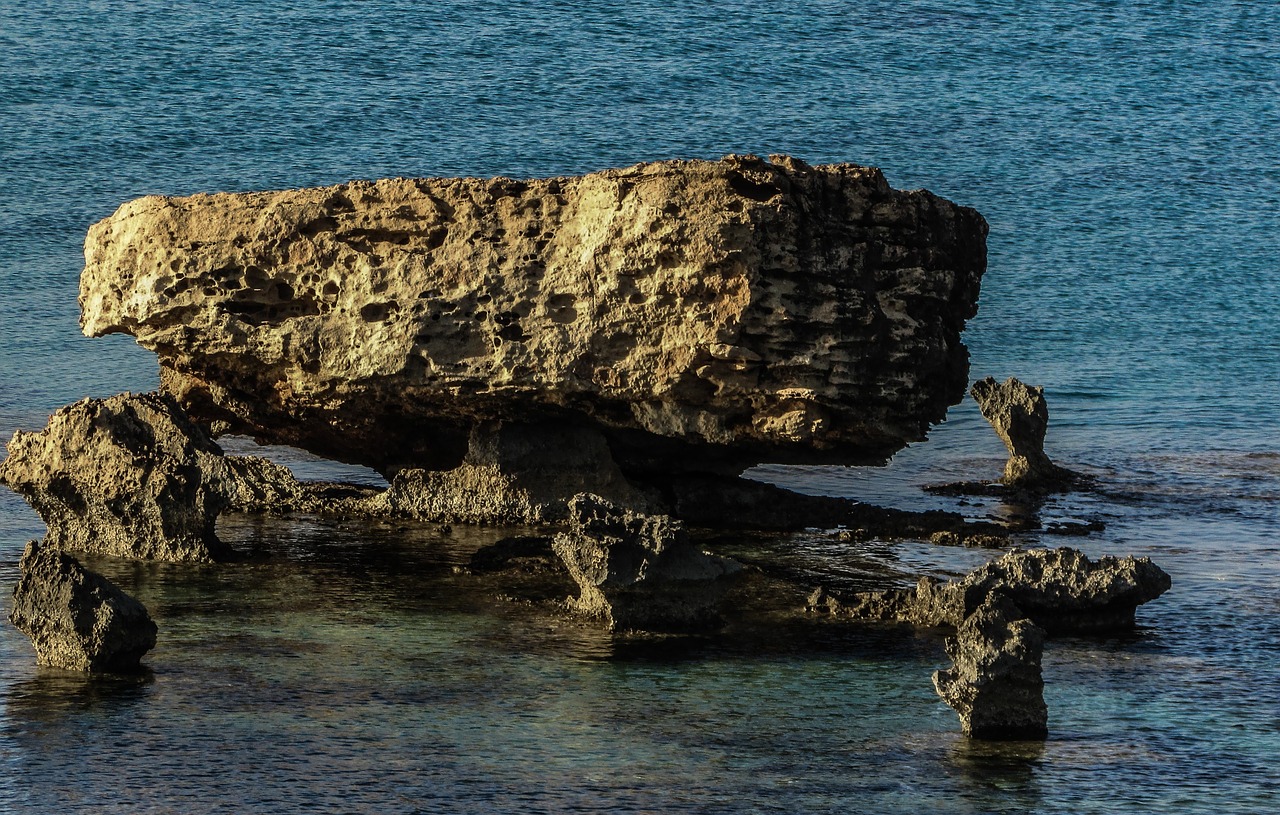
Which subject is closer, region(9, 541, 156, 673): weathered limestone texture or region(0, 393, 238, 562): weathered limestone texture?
region(9, 541, 156, 673): weathered limestone texture

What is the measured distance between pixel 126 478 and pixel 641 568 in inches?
208

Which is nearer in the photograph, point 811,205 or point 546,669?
point 546,669

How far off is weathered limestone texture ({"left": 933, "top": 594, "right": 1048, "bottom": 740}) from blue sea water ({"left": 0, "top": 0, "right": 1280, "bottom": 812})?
20cm

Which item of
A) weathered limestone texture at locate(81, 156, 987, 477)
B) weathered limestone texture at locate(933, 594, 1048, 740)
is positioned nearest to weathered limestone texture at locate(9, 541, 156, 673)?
weathered limestone texture at locate(81, 156, 987, 477)

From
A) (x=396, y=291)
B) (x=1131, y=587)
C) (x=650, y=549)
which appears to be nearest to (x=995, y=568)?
(x=1131, y=587)

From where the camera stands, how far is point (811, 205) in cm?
1484

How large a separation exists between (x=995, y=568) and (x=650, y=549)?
106 inches

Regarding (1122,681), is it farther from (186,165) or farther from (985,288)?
(186,165)

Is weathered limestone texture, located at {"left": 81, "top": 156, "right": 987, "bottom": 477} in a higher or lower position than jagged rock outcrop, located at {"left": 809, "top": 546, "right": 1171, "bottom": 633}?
higher

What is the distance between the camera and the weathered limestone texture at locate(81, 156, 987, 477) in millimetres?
14727

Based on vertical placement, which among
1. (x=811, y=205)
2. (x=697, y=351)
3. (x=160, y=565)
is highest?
(x=811, y=205)

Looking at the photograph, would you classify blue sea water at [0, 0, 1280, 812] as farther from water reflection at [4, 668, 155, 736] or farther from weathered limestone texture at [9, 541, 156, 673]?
weathered limestone texture at [9, 541, 156, 673]

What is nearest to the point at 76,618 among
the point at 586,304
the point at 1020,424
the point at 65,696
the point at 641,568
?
the point at 65,696

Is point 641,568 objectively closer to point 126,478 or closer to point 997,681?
point 997,681
